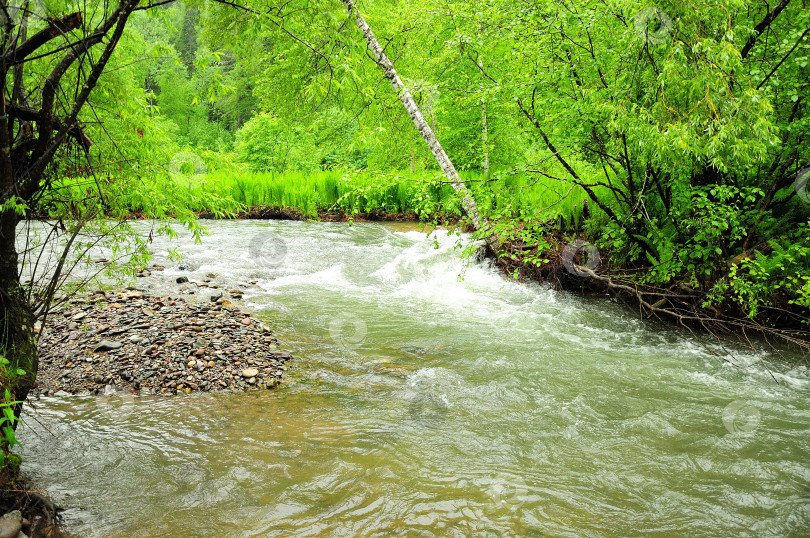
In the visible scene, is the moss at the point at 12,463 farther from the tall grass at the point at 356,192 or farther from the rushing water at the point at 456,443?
the tall grass at the point at 356,192

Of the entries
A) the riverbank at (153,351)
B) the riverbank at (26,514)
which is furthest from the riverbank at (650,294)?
the riverbank at (26,514)

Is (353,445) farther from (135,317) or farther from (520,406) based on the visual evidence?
(135,317)

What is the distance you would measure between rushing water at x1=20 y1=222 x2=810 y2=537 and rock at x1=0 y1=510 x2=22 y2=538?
38 cm

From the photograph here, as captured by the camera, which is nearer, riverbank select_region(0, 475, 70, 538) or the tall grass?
riverbank select_region(0, 475, 70, 538)

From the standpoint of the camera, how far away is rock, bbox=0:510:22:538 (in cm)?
229

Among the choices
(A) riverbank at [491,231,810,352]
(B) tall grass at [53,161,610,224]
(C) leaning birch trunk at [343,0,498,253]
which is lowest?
(A) riverbank at [491,231,810,352]

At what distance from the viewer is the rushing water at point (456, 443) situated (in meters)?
2.96

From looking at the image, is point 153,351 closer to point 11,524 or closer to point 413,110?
point 11,524

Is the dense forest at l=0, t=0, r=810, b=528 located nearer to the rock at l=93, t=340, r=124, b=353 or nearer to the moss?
the moss

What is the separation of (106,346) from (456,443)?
3904mm

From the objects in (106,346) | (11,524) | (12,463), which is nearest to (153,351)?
(106,346)

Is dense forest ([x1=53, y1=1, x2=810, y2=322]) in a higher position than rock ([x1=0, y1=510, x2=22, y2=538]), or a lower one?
higher

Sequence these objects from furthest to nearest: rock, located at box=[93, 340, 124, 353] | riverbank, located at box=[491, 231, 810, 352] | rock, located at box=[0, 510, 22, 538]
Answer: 1. riverbank, located at box=[491, 231, 810, 352]
2. rock, located at box=[93, 340, 124, 353]
3. rock, located at box=[0, 510, 22, 538]

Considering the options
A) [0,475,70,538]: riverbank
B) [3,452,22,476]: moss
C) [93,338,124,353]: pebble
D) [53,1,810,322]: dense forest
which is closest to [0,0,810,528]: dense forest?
[53,1,810,322]: dense forest
